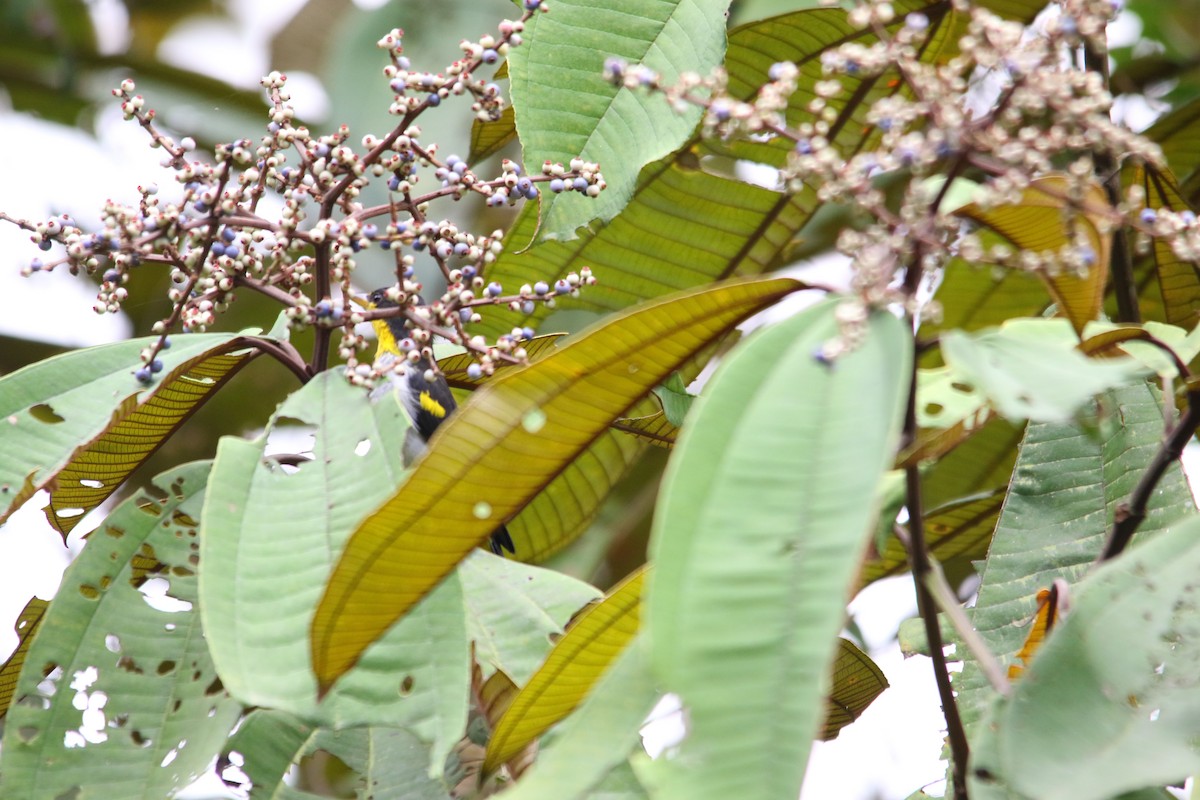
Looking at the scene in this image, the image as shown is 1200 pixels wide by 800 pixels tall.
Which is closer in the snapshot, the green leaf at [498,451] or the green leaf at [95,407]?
the green leaf at [498,451]

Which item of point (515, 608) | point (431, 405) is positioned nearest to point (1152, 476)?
point (515, 608)

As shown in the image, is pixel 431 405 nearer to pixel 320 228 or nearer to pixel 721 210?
pixel 721 210

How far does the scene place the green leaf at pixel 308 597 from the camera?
2.95 feet

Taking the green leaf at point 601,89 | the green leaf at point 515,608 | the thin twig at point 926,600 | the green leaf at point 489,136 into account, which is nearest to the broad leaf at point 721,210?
the green leaf at point 489,136

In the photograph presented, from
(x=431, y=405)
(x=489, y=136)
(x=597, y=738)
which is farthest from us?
(x=431, y=405)

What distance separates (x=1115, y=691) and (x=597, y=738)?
0.38 m

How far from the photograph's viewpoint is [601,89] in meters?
1.30

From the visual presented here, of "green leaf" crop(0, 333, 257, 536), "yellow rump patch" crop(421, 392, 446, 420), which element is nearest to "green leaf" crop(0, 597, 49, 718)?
"green leaf" crop(0, 333, 257, 536)

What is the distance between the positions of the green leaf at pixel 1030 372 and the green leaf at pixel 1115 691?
236mm

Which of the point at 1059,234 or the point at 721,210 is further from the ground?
the point at 721,210

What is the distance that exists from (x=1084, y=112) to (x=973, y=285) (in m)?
1.54

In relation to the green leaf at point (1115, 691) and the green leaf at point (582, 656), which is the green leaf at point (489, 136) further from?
the green leaf at point (1115, 691)

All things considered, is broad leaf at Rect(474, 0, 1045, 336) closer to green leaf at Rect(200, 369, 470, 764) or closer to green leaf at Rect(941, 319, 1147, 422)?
green leaf at Rect(200, 369, 470, 764)

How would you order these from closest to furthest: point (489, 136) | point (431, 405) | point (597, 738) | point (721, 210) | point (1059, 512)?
point (597, 738)
point (1059, 512)
point (489, 136)
point (721, 210)
point (431, 405)
